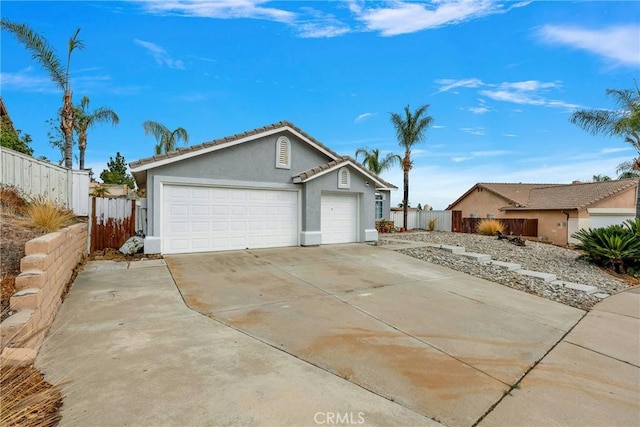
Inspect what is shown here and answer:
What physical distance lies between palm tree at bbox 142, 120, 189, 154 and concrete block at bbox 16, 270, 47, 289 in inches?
821

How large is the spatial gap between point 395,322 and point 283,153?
28.0 ft

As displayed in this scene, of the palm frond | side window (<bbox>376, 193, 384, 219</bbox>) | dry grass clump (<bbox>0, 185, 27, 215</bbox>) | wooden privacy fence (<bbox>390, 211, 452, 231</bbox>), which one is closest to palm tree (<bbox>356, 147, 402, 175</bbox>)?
wooden privacy fence (<bbox>390, 211, 452, 231</bbox>)

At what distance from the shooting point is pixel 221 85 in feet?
47.7

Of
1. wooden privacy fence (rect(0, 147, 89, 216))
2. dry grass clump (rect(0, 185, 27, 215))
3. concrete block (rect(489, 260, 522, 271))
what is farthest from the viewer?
concrete block (rect(489, 260, 522, 271))

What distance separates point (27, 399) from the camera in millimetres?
2402

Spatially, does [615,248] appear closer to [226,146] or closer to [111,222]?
[226,146]

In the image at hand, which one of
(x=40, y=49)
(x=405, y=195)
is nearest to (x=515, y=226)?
(x=405, y=195)

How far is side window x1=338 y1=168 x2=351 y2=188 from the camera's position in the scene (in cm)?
1254

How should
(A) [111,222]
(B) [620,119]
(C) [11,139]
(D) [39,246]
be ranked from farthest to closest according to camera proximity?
1. (C) [11,139]
2. (B) [620,119]
3. (A) [111,222]
4. (D) [39,246]

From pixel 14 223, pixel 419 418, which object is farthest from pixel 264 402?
pixel 14 223

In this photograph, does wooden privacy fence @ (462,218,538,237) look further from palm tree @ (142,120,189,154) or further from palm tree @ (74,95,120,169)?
palm tree @ (74,95,120,169)

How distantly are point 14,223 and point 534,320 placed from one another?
9.58 metres

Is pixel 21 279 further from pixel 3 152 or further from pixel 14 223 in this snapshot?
pixel 3 152

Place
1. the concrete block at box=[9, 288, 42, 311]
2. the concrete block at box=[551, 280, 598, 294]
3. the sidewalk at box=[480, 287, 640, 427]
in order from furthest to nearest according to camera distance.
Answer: the concrete block at box=[551, 280, 598, 294] < the concrete block at box=[9, 288, 42, 311] < the sidewalk at box=[480, 287, 640, 427]
